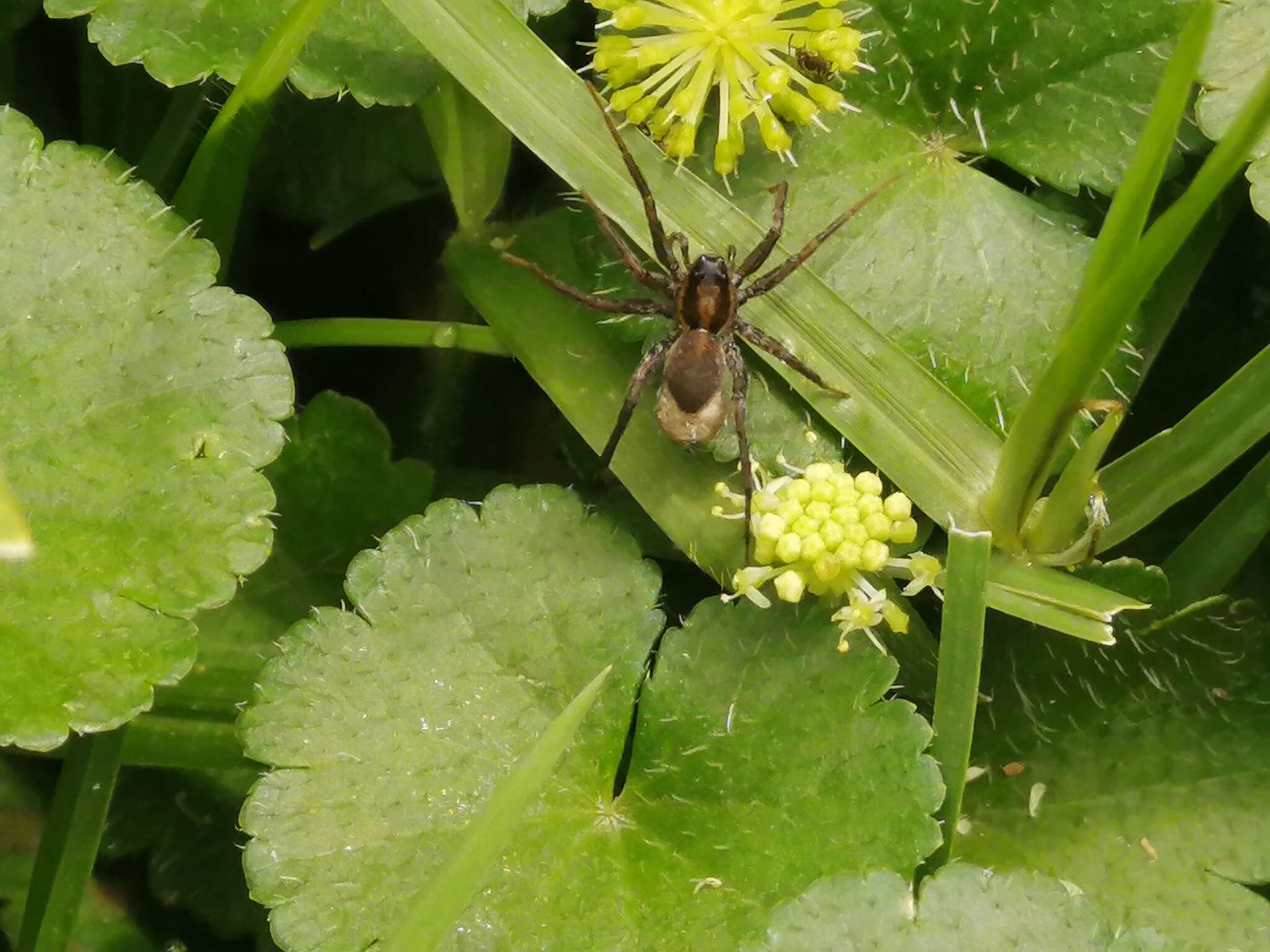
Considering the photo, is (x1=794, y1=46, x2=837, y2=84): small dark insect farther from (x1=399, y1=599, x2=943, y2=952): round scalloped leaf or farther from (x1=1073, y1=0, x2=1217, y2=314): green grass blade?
(x1=399, y1=599, x2=943, y2=952): round scalloped leaf

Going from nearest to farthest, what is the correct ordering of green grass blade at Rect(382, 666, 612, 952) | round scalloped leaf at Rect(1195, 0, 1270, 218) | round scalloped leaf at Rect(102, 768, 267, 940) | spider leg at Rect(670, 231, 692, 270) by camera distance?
green grass blade at Rect(382, 666, 612, 952) → round scalloped leaf at Rect(1195, 0, 1270, 218) → spider leg at Rect(670, 231, 692, 270) → round scalloped leaf at Rect(102, 768, 267, 940)

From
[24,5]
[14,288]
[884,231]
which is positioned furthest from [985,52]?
[24,5]

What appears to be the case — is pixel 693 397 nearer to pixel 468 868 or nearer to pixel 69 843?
pixel 468 868

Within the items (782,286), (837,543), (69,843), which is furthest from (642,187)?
(69,843)

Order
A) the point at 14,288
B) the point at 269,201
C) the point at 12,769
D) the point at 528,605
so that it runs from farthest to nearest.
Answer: the point at 269,201 → the point at 12,769 → the point at 528,605 → the point at 14,288

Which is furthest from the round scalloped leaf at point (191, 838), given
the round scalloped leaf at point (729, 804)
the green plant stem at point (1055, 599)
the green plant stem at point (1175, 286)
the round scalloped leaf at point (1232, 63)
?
the round scalloped leaf at point (1232, 63)

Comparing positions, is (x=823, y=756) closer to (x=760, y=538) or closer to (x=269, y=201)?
(x=760, y=538)

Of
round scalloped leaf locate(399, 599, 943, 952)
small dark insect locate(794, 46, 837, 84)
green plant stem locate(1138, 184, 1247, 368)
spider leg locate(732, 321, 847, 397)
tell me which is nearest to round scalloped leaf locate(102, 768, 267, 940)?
round scalloped leaf locate(399, 599, 943, 952)

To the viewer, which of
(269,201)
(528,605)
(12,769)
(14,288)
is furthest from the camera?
(269,201)
